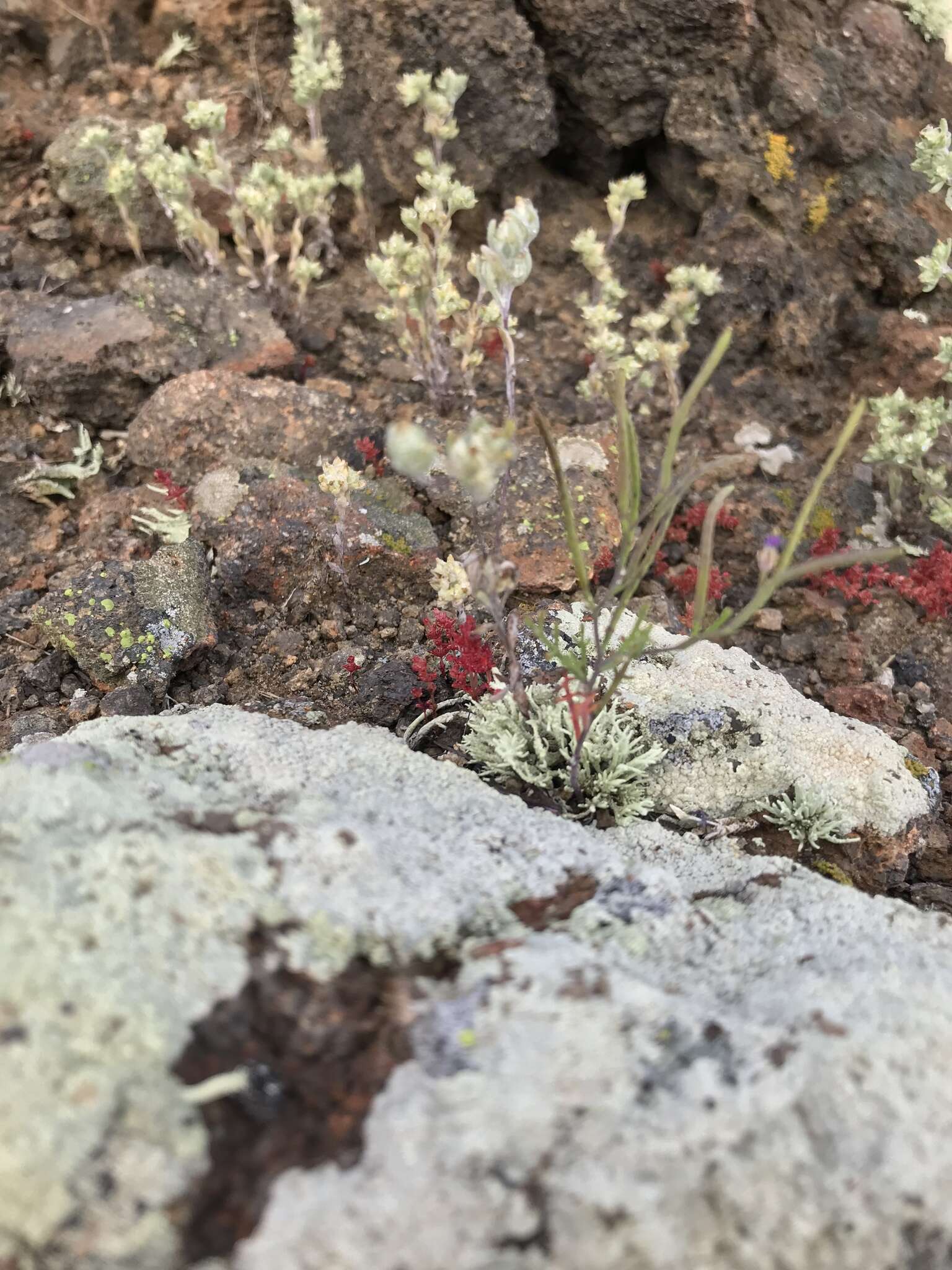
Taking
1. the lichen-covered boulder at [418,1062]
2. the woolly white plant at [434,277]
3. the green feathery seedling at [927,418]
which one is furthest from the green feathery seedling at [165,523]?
the green feathery seedling at [927,418]

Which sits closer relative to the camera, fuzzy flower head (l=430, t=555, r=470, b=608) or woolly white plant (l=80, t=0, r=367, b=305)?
fuzzy flower head (l=430, t=555, r=470, b=608)

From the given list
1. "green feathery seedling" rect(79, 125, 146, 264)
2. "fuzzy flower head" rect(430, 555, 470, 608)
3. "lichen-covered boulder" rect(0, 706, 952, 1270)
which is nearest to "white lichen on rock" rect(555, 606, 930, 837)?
"fuzzy flower head" rect(430, 555, 470, 608)

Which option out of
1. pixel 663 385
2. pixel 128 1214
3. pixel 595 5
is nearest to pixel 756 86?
pixel 595 5

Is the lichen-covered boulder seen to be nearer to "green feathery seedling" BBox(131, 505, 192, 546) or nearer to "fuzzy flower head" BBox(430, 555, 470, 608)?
"fuzzy flower head" BBox(430, 555, 470, 608)

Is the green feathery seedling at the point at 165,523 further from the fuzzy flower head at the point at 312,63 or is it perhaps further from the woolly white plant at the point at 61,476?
the fuzzy flower head at the point at 312,63

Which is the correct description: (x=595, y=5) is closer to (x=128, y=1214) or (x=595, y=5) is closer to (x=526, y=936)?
(x=526, y=936)

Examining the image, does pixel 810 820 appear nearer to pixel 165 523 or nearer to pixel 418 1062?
pixel 418 1062
